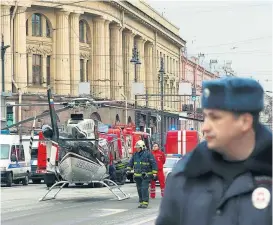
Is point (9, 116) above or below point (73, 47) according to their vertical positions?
below

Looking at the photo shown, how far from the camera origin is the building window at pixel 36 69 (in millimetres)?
61938

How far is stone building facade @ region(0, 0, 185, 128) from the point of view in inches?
2315

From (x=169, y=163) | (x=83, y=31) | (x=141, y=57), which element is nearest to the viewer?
(x=169, y=163)

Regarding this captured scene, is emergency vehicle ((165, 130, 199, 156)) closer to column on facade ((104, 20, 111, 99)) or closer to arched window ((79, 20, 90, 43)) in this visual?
column on facade ((104, 20, 111, 99))

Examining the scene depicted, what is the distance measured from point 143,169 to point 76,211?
2266 mm

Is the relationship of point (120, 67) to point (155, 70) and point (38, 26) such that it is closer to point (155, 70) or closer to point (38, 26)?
point (38, 26)

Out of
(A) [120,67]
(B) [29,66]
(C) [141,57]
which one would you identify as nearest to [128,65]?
(A) [120,67]

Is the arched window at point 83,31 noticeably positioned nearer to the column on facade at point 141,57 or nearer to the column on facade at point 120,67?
the column on facade at point 120,67

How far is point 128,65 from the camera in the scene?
7394 centimetres

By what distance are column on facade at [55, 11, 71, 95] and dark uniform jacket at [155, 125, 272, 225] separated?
59463mm

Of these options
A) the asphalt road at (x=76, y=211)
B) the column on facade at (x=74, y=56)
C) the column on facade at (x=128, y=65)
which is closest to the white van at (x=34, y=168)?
the asphalt road at (x=76, y=211)

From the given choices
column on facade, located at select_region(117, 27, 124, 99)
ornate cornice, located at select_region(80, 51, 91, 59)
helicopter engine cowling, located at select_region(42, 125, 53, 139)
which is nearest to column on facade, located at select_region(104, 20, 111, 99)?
ornate cornice, located at select_region(80, 51, 91, 59)

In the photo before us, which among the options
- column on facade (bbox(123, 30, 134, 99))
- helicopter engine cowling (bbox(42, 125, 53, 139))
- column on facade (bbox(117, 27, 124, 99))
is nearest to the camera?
helicopter engine cowling (bbox(42, 125, 53, 139))

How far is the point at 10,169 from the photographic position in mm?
36906
